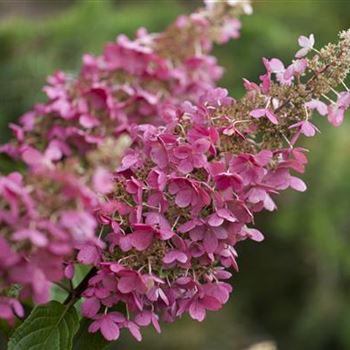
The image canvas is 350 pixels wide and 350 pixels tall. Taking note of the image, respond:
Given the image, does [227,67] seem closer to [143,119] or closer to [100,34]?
[100,34]

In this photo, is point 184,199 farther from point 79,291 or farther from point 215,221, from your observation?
point 79,291

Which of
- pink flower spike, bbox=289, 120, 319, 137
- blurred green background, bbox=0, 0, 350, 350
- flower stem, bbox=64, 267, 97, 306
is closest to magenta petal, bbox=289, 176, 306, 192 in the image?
pink flower spike, bbox=289, 120, 319, 137

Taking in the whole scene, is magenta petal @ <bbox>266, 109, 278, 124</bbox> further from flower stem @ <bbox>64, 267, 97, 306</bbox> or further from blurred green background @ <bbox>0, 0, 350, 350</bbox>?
blurred green background @ <bbox>0, 0, 350, 350</bbox>

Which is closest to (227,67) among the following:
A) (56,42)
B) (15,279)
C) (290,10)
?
(290,10)

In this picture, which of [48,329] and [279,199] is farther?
[279,199]

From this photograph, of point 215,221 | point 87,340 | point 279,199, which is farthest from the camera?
point 279,199

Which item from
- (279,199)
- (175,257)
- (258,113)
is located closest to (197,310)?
(175,257)
